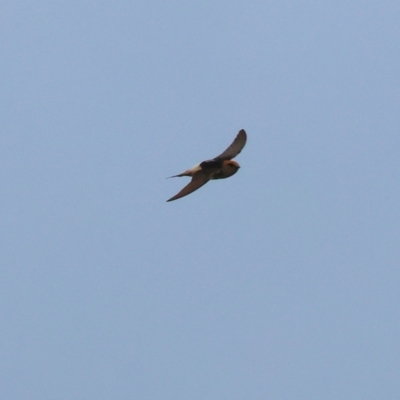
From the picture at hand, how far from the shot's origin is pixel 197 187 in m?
32.0

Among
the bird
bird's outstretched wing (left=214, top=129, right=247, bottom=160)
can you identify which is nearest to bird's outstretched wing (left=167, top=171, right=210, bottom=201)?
the bird

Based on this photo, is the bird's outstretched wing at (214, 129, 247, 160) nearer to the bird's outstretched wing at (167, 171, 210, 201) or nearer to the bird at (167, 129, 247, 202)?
the bird at (167, 129, 247, 202)

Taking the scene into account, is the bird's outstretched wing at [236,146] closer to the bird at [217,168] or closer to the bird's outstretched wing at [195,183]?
the bird at [217,168]

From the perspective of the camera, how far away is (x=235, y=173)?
33.5m

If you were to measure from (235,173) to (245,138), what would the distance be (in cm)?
148

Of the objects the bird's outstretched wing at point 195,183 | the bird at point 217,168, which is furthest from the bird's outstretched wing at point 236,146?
the bird's outstretched wing at point 195,183

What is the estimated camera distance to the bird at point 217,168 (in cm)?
3212

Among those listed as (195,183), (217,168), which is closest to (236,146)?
(217,168)

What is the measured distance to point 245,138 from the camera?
3450 centimetres

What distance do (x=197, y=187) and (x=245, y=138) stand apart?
10.5 ft

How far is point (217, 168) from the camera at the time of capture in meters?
33.2

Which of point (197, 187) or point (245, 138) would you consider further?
point (245, 138)

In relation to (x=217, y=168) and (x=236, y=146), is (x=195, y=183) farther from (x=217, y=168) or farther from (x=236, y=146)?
(x=236, y=146)

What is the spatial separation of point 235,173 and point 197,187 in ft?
6.12
